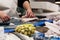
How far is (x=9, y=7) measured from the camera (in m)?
1.73

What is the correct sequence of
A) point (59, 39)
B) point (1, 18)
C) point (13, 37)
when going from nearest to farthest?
point (59, 39), point (13, 37), point (1, 18)

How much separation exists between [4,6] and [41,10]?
0.55m

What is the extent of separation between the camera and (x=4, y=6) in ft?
5.52

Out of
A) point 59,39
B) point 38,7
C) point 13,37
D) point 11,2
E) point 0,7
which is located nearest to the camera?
point 59,39

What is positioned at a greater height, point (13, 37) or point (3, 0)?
point (3, 0)

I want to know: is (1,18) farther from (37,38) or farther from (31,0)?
(31,0)

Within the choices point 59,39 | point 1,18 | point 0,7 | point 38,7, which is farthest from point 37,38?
point 38,7

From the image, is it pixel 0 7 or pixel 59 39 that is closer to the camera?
pixel 59 39

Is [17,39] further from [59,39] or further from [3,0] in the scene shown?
[3,0]

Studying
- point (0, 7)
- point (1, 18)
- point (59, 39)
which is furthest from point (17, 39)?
point (0, 7)

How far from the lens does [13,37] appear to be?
0.91m

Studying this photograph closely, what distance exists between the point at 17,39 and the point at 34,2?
4.11ft

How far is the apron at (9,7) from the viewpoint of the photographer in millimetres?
1680

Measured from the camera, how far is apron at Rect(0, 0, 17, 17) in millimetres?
1680
